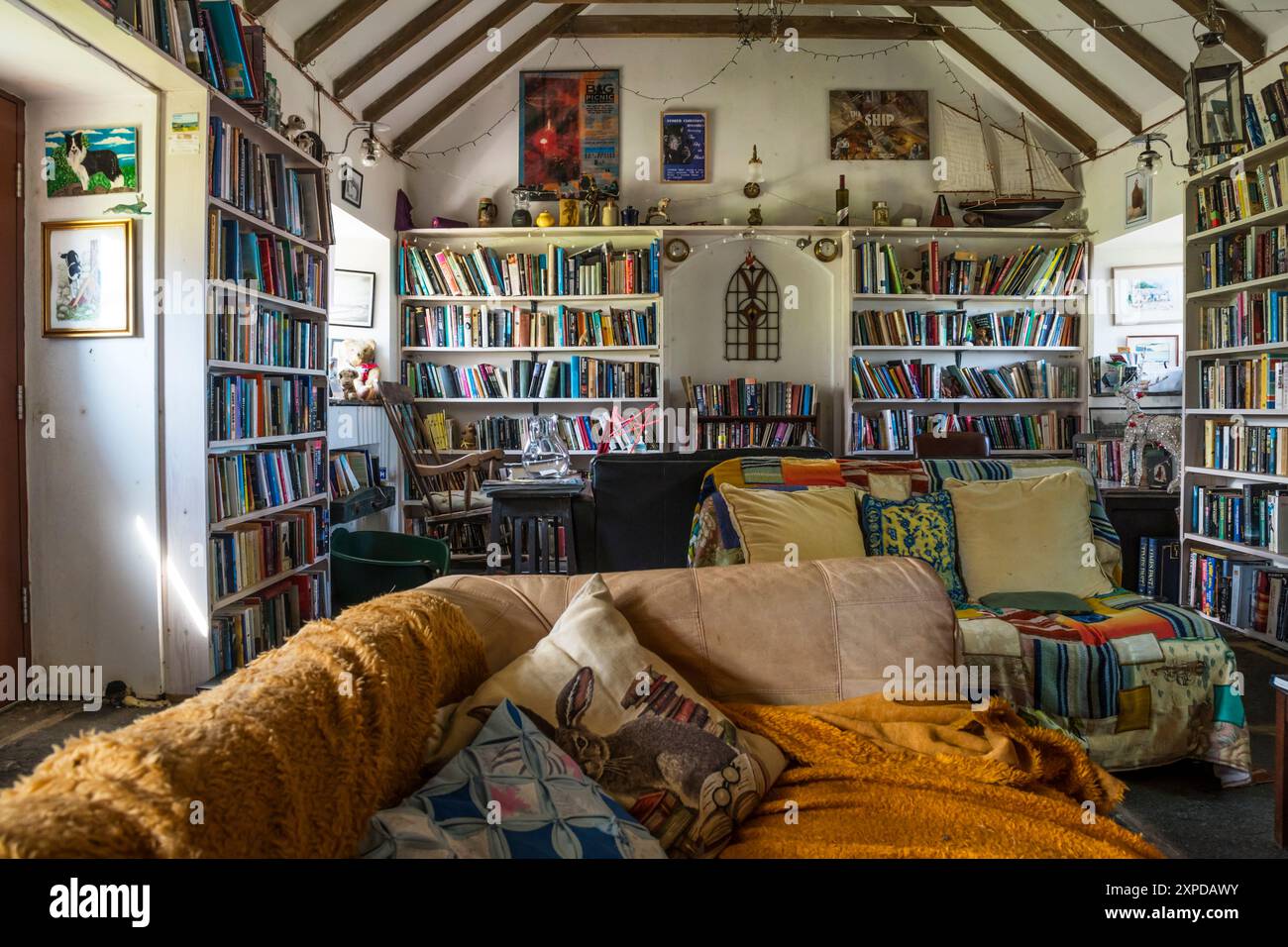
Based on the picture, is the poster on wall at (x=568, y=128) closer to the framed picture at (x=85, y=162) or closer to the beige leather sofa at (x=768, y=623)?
the framed picture at (x=85, y=162)

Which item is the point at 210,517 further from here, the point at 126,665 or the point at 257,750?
the point at 257,750

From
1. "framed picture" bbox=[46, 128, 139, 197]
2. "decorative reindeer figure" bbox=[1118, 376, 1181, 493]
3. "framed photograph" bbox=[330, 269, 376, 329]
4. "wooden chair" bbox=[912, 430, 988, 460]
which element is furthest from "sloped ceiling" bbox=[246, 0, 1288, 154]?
"wooden chair" bbox=[912, 430, 988, 460]

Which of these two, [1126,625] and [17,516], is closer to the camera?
[1126,625]

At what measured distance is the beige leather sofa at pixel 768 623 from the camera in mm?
1494

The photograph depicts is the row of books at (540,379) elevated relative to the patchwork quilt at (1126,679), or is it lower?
elevated

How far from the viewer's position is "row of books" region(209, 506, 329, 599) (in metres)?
3.28

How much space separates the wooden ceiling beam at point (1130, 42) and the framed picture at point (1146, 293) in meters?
1.57

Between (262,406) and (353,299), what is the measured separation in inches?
99.7

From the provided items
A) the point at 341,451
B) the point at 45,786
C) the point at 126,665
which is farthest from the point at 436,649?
the point at 341,451

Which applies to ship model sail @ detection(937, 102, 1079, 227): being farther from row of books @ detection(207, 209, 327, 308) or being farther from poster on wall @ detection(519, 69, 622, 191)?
row of books @ detection(207, 209, 327, 308)

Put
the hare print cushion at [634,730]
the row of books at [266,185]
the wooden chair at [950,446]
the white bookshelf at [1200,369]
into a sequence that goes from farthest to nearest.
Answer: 1. the wooden chair at [950,446]
2. the white bookshelf at [1200,369]
3. the row of books at [266,185]
4. the hare print cushion at [634,730]

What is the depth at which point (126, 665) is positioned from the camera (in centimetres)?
321

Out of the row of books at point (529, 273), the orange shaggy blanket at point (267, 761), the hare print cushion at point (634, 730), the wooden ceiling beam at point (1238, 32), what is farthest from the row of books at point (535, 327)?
the orange shaggy blanket at point (267, 761)
